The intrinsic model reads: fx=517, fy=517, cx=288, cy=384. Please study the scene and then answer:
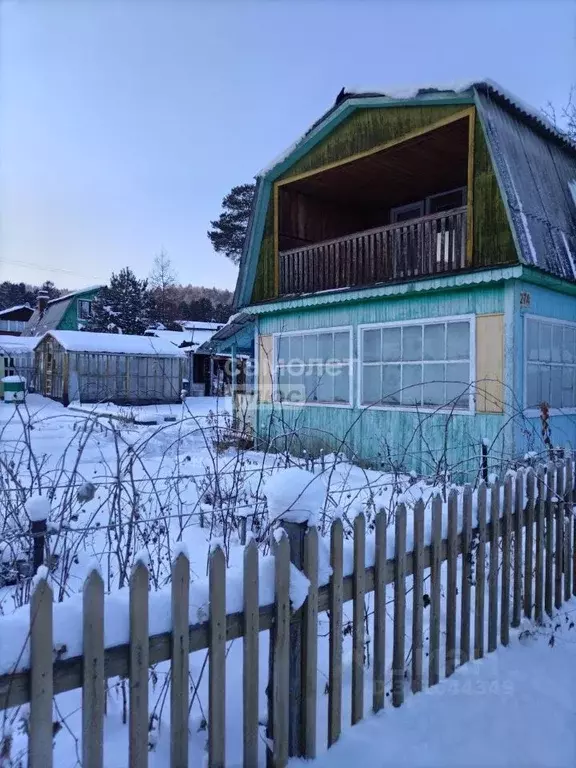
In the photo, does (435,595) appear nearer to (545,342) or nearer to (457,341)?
(457,341)

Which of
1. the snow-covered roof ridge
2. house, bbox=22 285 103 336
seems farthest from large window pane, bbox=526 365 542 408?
house, bbox=22 285 103 336

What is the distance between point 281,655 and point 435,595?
1.13 meters

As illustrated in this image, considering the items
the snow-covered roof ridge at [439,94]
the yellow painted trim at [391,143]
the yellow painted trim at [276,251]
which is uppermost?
the snow-covered roof ridge at [439,94]

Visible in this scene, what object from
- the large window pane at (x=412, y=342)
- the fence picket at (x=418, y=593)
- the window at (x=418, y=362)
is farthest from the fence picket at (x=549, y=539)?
the large window pane at (x=412, y=342)

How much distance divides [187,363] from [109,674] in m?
29.6

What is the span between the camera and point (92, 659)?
1539mm

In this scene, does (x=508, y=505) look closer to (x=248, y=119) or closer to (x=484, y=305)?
(x=484, y=305)

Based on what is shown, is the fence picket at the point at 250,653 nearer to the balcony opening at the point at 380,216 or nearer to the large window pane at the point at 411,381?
the balcony opening at the point at 380,216

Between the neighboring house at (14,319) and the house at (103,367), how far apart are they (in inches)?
976

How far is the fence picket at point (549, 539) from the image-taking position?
144 inches

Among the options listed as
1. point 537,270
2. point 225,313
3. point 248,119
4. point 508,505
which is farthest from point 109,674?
point 225,313

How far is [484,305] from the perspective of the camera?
8203mm

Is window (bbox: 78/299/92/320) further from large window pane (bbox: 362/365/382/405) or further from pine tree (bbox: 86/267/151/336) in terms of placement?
large window pane (bbox: 362/365/382/405)

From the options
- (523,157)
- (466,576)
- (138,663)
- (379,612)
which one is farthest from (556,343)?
(138,663)
